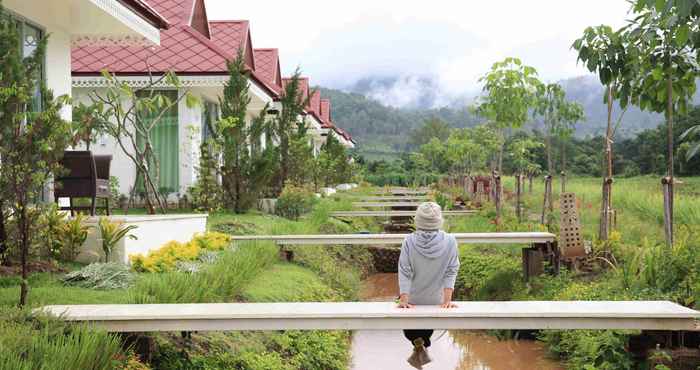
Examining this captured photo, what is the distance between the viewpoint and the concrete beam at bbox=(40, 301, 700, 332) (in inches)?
185

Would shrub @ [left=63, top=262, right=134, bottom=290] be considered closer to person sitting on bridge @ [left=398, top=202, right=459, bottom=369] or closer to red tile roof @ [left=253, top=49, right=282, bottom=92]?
person sitting on bridge @ [left=398, top=202, right=459, bottom=369]

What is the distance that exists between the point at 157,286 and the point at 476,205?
15.8m

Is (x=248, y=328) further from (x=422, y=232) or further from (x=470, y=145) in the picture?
(x=470, y=145)

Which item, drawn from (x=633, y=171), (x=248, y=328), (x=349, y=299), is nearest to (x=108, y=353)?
(x=248, y=328)

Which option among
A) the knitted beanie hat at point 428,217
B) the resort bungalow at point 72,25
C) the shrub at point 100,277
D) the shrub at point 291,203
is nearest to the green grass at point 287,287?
the shrub at point 100,277

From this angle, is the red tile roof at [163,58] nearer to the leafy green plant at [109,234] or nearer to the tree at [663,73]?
the leafy green plant at [109,234]

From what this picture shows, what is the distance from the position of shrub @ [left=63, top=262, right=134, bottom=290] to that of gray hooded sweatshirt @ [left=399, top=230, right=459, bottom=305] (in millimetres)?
2755

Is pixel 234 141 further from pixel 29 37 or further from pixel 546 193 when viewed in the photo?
pixel 546 193

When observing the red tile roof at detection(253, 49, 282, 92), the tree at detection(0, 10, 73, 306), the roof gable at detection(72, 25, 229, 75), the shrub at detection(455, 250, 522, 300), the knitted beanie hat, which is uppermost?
the red tile roof at detection(253, 49, 282, 92)

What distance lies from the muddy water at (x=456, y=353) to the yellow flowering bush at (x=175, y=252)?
206 centimetres

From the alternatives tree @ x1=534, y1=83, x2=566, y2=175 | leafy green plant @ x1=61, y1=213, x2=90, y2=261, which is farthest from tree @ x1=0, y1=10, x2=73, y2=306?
tree @ x1=534, y1=83, x2=566, y2=175

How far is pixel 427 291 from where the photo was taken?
518 cm

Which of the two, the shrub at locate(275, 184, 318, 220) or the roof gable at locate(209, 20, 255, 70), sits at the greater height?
the roof gable at locate(209, 20, 255, 70)

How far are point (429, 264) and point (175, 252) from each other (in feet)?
12.2
